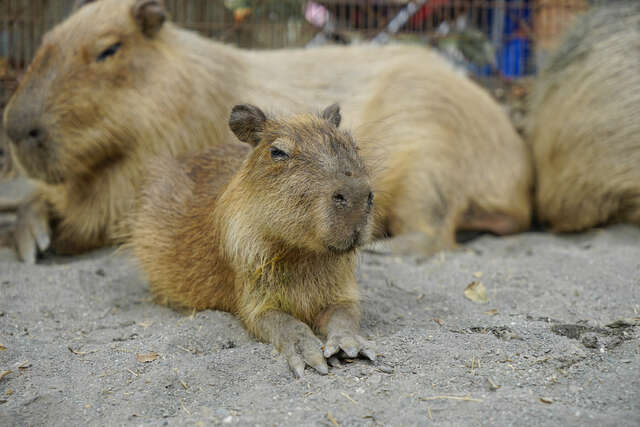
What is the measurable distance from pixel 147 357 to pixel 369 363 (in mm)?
809

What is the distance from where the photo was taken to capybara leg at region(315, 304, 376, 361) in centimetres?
225

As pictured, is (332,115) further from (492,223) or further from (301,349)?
(492,223)

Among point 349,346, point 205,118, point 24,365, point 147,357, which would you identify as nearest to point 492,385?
point 349,346

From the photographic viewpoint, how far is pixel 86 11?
3967 millimetres

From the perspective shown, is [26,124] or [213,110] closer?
[26,124]

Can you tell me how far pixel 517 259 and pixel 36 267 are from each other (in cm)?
277

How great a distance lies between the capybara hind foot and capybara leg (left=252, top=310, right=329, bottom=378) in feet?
0.16

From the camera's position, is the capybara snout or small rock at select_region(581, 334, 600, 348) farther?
small rock at select_region(581, 334, 600, 348)

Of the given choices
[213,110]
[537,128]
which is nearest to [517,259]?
[537,128]

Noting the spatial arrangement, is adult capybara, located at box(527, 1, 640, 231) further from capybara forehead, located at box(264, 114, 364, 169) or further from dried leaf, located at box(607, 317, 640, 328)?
capybara forehead, located at box(264, 114, 364, 169)

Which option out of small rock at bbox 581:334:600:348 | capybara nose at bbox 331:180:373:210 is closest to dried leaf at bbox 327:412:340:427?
capybara nose at bbox 331:180:373:210

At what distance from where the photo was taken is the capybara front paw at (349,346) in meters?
2.24

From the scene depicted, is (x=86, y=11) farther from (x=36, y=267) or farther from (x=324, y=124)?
(x=324, y=124)

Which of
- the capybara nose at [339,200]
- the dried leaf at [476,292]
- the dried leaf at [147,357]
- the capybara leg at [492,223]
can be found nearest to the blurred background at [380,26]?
the capybara leg at [492,223]
